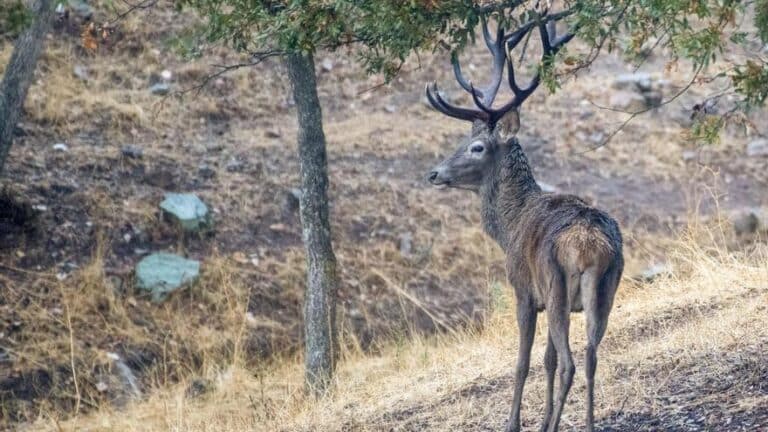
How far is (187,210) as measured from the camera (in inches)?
606

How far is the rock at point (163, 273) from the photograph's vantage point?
46.4ft

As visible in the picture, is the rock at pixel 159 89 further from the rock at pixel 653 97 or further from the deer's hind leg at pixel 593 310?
the deer's hind leg at pixel 593 310

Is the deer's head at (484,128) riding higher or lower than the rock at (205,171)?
higher

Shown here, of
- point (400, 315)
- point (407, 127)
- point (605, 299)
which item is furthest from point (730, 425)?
point (407, 127)

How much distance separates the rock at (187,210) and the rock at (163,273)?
0.65m

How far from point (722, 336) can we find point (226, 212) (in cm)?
813

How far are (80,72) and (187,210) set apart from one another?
3.82 meters

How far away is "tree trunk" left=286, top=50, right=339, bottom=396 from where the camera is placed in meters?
10.6

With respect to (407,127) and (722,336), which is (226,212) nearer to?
(407,127)

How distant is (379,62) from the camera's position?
862 centimetres

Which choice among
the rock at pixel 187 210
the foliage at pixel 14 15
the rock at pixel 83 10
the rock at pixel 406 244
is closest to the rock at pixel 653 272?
the rock at pixel 406 244

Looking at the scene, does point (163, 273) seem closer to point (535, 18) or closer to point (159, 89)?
point (159, 89)

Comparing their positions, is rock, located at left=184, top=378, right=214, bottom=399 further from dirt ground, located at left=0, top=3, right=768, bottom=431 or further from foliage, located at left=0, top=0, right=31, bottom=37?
foliage, located at left=0, top=0, right=31, bottom=37

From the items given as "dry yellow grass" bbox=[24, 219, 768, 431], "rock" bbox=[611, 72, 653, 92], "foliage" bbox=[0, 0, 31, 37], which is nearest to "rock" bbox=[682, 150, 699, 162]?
"rock" bbox=[611, 72, 653, 92]
